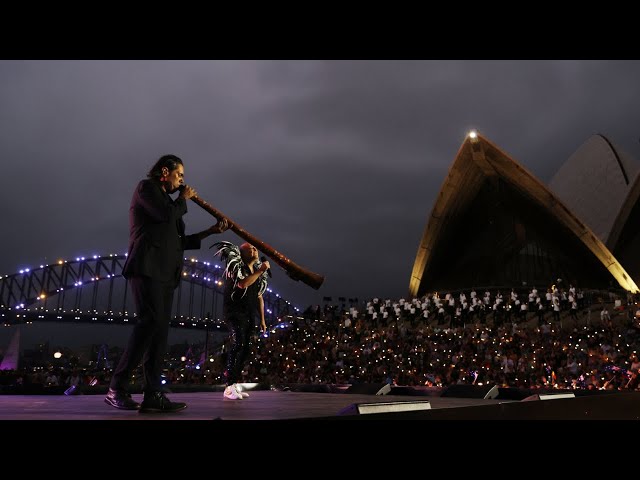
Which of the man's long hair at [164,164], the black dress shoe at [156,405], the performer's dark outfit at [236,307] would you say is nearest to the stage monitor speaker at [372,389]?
the performer's dark outfit at [236,307]

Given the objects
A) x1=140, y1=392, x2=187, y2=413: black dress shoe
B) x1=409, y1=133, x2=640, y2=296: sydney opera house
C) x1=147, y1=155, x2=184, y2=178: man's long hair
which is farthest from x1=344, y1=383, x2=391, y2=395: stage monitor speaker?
x1=409, y1=133, x2=640, y2=296: sydney opera house

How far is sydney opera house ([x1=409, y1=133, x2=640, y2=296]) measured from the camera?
117ft

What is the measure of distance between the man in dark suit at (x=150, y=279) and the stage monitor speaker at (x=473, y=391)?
217 inches

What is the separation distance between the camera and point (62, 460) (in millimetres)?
1943

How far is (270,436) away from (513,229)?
43.1 m

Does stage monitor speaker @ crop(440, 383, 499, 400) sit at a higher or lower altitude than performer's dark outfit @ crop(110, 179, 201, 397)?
lower

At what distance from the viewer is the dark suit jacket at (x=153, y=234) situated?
357 centimetres

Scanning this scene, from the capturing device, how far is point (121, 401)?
3.67 meters

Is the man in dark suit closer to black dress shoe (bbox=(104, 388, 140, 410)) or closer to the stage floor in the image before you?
black dress shoe (bbox=(104, 388, 140, 410))

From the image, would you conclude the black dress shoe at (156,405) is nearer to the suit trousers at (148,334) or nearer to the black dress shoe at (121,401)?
the suit trousers at (148,334)

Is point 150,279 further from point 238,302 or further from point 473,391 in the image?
point 473,391
